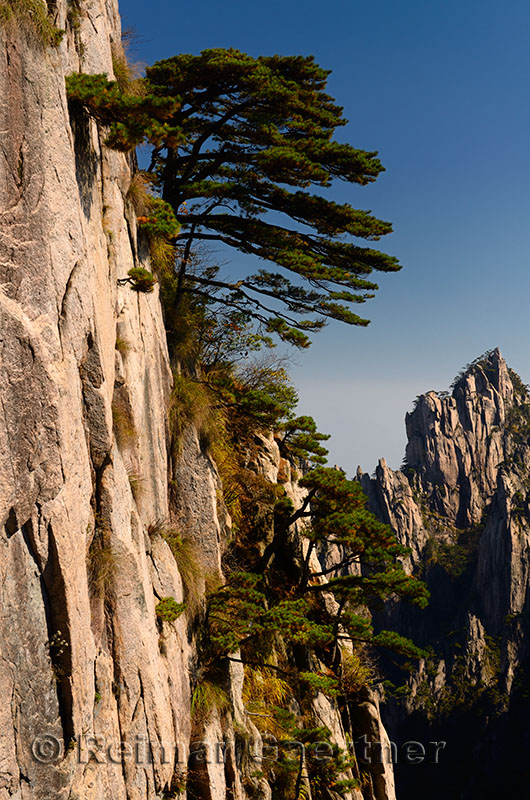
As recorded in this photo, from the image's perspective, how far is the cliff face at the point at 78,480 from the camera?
484 cm

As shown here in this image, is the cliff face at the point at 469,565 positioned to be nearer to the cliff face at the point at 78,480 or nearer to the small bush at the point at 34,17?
the cliff face at the point at 78,480

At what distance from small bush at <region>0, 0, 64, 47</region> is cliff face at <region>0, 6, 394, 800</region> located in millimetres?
92

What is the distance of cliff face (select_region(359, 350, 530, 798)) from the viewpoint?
6481 centimetres

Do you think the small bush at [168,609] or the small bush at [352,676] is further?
the small bush at [352,676]

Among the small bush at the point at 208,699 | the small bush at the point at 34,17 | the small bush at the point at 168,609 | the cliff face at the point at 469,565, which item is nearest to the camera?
the small bush at the point at 34,17

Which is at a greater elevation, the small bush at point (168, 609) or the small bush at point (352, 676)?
the small bush at point (168, 609)

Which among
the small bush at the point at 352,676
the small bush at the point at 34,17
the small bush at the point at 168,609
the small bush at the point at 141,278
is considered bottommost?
the small bush at the point at 352,676

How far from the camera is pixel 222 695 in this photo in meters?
9.53

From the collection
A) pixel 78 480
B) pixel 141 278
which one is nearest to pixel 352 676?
pixel 141 278

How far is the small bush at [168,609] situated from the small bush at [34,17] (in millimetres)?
6324

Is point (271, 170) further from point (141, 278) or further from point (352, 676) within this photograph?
point (352, 676)

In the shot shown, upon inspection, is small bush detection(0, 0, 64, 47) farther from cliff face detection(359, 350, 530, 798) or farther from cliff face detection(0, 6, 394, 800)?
cliff face detection(359, 350, 530, 798)

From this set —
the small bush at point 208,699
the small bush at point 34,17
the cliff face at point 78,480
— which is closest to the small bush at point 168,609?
the cliff face at point 78,480

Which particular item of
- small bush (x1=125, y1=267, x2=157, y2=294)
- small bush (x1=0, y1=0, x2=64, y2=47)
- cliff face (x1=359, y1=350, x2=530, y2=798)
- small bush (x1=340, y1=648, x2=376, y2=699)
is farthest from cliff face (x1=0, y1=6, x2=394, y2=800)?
cliff face (x1=359, y1=350, x2=530, y2=798)
